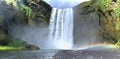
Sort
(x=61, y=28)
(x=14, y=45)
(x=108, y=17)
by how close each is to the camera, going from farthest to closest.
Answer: (x=61, y=28) → (x=108, y=17) → (x=14, y=45)

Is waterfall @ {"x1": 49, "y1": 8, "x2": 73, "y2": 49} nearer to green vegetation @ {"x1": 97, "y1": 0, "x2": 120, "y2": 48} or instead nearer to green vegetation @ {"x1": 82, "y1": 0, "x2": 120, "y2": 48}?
green vegetation @ {"x1": 82, "y1": 0, "x2": 120, "y2": 48}

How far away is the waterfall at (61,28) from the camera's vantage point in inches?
1865

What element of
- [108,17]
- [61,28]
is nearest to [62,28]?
[61,28]

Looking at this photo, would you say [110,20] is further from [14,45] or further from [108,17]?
[14,45]

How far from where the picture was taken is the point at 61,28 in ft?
159

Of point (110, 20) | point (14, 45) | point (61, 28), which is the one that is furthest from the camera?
point (61, 28)

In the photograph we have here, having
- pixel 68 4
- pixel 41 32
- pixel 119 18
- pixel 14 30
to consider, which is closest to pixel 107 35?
pixel 119 18

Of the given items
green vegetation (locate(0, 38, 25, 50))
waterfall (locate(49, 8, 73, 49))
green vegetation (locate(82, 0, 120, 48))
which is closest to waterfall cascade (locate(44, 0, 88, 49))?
waterfall (locate(49, 8, 73, 49))

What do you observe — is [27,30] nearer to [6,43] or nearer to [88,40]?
[6,43]

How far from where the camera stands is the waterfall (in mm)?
47375

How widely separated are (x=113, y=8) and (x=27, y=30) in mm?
13340

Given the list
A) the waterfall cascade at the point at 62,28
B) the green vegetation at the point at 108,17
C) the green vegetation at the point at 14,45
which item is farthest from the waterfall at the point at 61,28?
the green vegetation at the point at 14,45

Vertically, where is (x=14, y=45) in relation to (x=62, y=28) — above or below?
below

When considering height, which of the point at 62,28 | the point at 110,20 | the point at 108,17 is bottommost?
the point at 62,28
